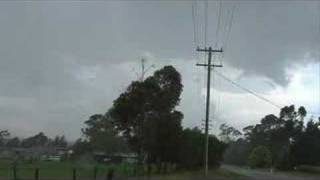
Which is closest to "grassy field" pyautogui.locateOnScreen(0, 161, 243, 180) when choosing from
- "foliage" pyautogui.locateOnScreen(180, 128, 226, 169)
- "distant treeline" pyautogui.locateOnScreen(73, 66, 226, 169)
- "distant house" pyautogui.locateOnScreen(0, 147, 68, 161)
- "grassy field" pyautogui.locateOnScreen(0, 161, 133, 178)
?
"grassy field" pyautogui.locateOnScreen(0, 161, 133, 178)

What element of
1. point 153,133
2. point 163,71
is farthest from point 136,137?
point 163,71

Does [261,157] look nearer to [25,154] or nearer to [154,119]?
[25,154]

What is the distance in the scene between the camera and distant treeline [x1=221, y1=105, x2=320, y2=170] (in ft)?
415

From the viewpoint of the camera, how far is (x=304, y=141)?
415 feet

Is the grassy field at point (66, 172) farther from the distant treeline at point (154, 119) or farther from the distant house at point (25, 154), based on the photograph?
the distant house at point (25, 154)

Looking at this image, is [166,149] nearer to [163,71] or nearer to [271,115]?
[163,71]

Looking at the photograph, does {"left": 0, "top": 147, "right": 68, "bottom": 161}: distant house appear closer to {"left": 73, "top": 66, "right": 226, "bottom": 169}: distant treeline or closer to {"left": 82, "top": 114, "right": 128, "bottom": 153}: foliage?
{"left": 82, "top": 114, "right": 128, "bottom": 153}: foliage

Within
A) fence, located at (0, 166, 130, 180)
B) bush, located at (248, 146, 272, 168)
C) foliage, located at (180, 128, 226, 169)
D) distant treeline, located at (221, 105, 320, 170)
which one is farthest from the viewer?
bush, located at (248, 146, 272, 168)

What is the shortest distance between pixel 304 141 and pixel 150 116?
62486 millimetres

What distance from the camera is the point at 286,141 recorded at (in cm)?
14900

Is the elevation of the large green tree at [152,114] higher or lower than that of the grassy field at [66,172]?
higher

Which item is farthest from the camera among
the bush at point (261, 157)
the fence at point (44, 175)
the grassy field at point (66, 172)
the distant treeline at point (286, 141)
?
the bush at point (261, 157)

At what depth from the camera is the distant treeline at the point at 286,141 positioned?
126375mm

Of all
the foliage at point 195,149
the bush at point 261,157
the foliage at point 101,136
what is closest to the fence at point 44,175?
the foliage at point 195,149
